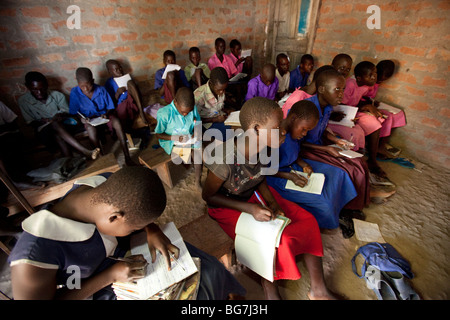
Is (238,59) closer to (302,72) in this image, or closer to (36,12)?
(302,72)

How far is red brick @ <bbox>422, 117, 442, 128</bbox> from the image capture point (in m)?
3.09

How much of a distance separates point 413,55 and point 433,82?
0.47 metres

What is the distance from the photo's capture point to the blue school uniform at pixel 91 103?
304cm

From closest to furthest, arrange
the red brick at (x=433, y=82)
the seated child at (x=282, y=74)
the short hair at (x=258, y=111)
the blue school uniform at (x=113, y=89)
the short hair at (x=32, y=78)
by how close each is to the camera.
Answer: the short hair at (x=258, y=111) → the short hair at (x=32, y=78) → the red brick at (x=433, y=82) → the blue school uniform at (x=113, y=89) → the seated child at (x=282, y=74)

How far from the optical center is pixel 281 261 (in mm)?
1499

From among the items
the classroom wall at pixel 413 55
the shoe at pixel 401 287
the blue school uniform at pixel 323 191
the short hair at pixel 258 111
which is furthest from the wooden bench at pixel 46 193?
the classroom wall at pixel 413 55

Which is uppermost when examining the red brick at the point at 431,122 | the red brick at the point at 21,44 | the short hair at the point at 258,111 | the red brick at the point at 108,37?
the red brick at the point at 108,37

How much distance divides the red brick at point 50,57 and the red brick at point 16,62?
16 centimetres

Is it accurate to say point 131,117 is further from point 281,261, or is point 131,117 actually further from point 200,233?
point 281,261

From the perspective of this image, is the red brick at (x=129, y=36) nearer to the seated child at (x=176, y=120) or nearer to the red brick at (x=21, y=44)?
the red brick at (x=21, y=44)

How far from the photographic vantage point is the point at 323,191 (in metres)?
1.95

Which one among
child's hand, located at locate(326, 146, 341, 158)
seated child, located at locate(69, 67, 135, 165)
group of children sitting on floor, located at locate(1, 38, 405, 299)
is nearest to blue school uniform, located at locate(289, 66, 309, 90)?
group of children sitting on floor, located at locate(1, 38, 405, 299)

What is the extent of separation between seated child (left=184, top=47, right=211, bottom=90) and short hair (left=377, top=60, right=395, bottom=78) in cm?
288

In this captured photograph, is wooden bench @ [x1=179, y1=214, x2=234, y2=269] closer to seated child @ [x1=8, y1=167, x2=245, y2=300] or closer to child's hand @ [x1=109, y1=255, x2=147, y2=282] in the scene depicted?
seated child @ [x1=8, y1=167, x2=245, y2=300]
